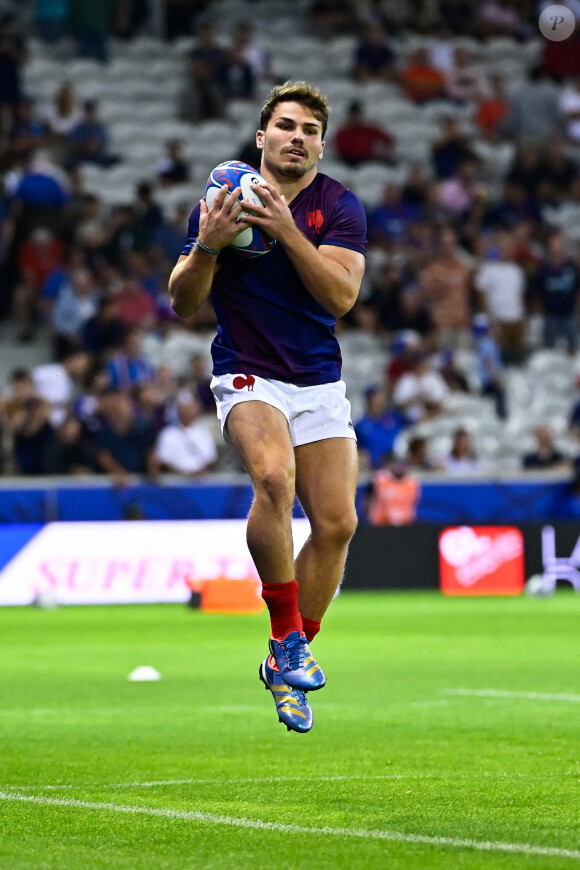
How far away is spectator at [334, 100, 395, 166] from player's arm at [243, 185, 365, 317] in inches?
736

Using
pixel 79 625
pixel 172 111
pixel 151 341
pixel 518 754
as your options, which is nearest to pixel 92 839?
pixel 518 754

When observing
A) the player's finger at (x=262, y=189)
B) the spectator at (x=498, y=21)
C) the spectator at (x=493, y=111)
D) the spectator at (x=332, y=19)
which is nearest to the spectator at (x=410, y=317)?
the spectator at (x=493, y=111)

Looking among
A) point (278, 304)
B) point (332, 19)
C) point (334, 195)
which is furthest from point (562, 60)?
point (278, 304)

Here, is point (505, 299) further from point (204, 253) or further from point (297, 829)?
point (297, 829)

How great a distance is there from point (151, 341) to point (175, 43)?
24.1 feet

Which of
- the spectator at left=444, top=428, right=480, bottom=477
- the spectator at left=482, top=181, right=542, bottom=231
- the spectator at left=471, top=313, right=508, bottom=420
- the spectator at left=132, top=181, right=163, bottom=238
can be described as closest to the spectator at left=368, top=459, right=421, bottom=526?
the spectator at left=444, top=428, right=480, bottom=477

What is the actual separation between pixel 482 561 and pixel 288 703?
531 inches

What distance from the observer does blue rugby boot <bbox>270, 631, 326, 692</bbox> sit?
257 inches

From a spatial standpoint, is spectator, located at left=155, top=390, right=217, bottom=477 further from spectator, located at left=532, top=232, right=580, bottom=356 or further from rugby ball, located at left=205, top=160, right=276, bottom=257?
rugby ball, located at left=205, top=160, right=276, bottom=257

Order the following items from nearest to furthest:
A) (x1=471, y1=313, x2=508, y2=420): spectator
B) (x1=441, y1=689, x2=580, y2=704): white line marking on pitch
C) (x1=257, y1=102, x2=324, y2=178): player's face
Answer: (x1=257, y1=102, x2=324, y2=178): player's face → (x1=441, y1=689, x2=580, y2=704): white line marking on pitch → (x1=471, y1=313, x2=508, y2=420): spectator

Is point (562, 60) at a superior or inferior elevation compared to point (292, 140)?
superior

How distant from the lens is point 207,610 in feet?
57.8

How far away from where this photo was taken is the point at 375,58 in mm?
27297

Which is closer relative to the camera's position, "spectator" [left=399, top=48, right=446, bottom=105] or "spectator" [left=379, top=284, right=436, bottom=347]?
"spectator" [left=379, top=284, right=436, bottom=347]
